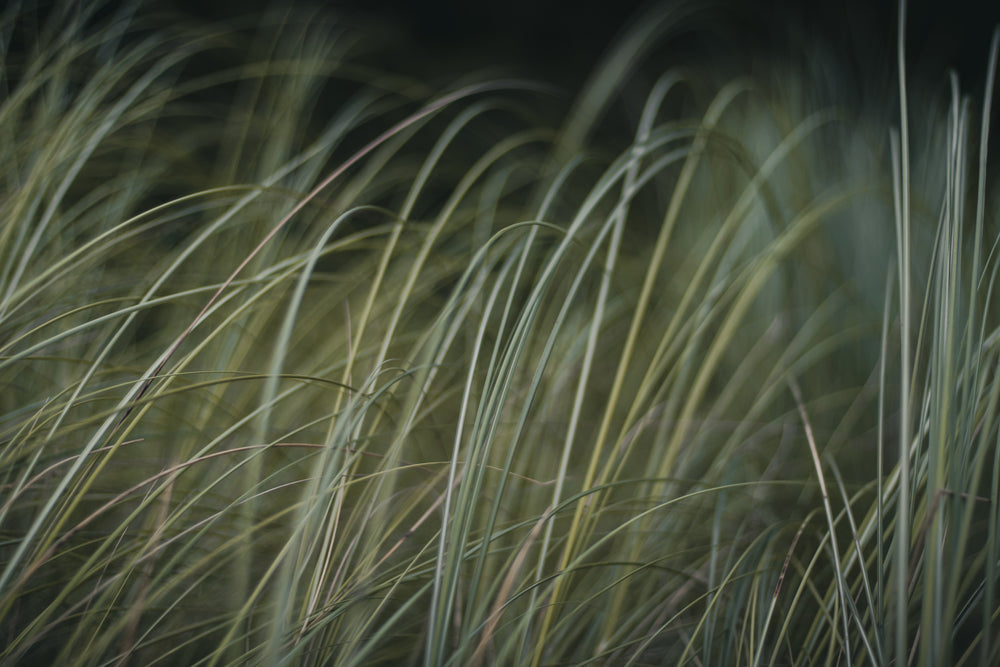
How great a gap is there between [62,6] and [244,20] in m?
0.21

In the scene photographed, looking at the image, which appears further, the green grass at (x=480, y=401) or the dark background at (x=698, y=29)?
the dark background at (x=698, y=29)

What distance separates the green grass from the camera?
272 mm

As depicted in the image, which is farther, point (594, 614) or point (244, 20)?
point (244, 20)

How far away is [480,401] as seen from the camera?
0.28m

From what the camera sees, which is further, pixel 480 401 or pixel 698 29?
pixel 698 29

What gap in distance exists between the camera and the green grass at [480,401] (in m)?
0.27

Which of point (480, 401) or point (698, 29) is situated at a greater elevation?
point (698, 29)

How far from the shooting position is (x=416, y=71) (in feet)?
2.80

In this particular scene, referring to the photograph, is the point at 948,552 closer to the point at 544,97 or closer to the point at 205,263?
the point at 205,263

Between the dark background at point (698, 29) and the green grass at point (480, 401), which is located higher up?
the dark background at point (698, 29)

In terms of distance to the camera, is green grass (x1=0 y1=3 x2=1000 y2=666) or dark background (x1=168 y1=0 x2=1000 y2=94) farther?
dark background (x1=168 y1=0 x2=1000 y2=94)

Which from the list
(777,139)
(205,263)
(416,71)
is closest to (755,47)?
(777,139)

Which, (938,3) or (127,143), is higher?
(938,3)

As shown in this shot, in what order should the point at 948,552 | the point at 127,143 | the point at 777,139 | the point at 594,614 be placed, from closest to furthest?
1. the point at 948,552
2. the point at 594,614
3. the point at 127,143
4. the point at 777,139
